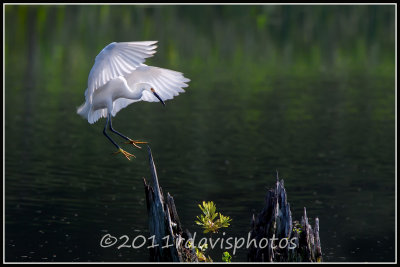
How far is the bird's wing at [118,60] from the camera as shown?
8.98 metres

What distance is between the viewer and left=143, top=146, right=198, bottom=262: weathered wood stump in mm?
8797

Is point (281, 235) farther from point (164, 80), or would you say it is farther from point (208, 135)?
point (208, 135)

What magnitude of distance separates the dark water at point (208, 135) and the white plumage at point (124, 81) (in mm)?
2722

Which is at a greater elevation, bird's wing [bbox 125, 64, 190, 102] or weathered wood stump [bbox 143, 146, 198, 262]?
bird's wing [bbox 125, 64, 190, 102]

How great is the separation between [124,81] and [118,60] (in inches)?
36.5

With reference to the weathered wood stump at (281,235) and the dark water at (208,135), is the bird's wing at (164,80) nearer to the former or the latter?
the weathered wood stump at (281,235)

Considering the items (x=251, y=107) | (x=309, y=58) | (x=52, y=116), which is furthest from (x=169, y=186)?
(x=309, y=58)

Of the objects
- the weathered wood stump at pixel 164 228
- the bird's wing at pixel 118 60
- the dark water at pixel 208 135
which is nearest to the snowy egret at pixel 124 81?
the bird's wing at pixel 118 60

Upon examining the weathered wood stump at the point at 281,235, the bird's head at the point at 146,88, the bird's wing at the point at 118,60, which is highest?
the bird's wing at the point at 118,60

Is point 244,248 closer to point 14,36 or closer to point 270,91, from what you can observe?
point 270,91

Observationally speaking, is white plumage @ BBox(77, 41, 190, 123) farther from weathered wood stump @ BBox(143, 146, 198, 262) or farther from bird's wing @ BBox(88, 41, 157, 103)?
weathered wood stump @ BBox(143, 146, 198, 262)

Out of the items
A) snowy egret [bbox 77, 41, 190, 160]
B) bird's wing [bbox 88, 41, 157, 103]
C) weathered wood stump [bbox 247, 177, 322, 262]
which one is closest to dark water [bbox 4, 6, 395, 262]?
weathered wood stump [bbox 247, 177, 322, 262]

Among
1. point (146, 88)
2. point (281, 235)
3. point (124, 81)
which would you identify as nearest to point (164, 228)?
point (281, 235)

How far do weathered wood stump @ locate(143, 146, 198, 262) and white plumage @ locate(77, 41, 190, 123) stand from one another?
49.8 inches
